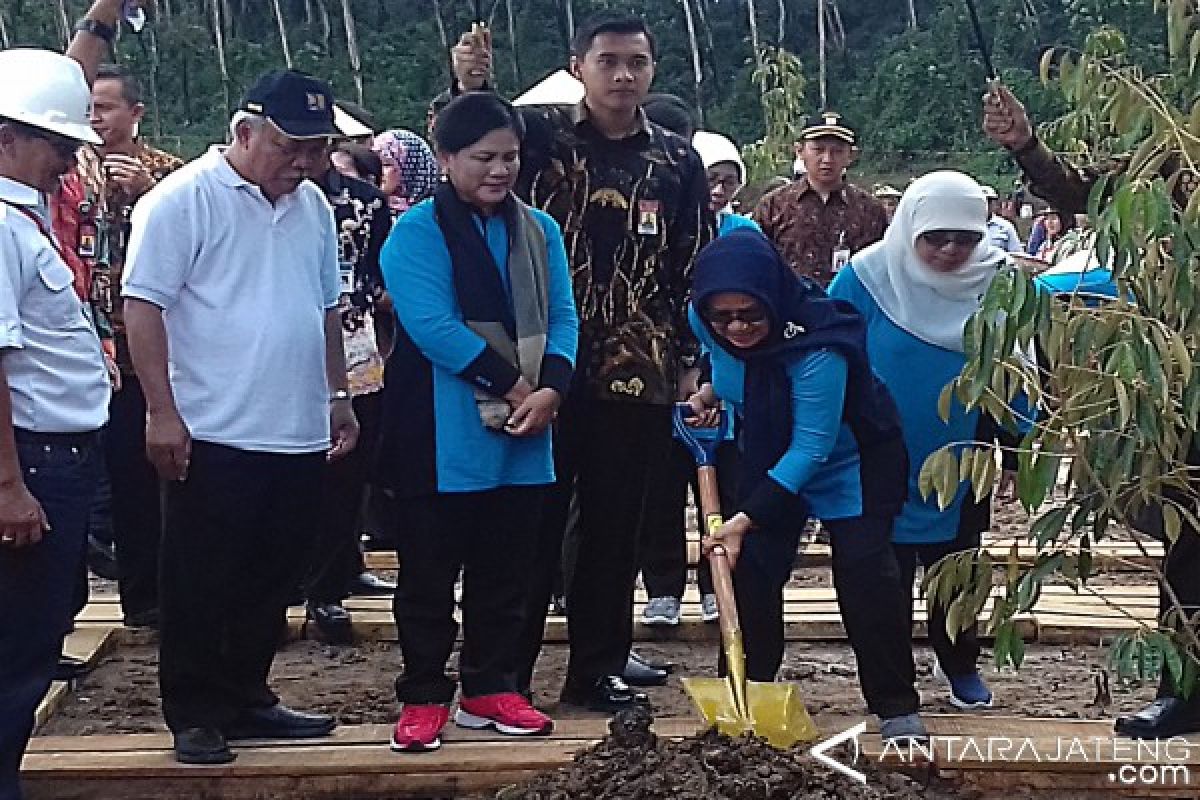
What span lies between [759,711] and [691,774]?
47 cm

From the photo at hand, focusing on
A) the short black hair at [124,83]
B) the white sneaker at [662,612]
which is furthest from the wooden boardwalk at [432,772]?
the short black hair at [124,83]

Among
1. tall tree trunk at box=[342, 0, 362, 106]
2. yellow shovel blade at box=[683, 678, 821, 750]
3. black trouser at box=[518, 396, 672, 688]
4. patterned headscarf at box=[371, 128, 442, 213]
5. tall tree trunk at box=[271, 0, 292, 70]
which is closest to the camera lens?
yellow shovel blade at box=[683, 678, 821, 750]

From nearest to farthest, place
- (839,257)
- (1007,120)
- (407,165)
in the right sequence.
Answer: (1007,120) → (407,165) → (839,257)

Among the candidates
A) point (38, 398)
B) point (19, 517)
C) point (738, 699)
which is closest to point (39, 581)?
point (19, 517)

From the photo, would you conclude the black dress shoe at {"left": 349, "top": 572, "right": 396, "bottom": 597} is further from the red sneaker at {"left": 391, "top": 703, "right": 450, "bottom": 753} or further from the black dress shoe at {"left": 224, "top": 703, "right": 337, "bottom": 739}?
the red sneaker at {"left": 391, "top": 703, "right": 450, "bottom": 753}

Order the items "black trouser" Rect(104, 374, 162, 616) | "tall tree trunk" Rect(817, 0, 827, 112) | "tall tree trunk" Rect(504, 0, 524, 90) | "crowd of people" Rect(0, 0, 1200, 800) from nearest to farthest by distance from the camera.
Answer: "crowd of people" Rect(0, 0, 1200, 800), "black trouser" Rect(104, 374, 162, 616), "tall tree trunk" Rect(504, 0, 524, 90), "tall tree trunk" Rect(817, 0, 827, 112)

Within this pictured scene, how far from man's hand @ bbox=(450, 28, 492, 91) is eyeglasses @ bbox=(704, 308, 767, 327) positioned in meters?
1.06

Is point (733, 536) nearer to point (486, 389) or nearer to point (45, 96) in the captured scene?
point (486, 389)

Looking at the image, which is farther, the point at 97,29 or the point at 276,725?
the point at 97,29

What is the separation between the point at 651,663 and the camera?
4945mm

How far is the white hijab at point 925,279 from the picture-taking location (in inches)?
161

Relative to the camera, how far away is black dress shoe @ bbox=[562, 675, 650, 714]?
432cm

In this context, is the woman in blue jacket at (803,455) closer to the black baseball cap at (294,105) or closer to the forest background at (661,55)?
the black baseball cap at (294,105)

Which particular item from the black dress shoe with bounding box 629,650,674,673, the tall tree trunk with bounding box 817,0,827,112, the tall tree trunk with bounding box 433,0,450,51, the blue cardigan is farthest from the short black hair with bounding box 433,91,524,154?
the tall tree trunk with bounding box 817,0,827,112
